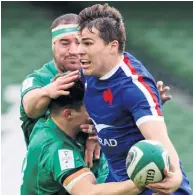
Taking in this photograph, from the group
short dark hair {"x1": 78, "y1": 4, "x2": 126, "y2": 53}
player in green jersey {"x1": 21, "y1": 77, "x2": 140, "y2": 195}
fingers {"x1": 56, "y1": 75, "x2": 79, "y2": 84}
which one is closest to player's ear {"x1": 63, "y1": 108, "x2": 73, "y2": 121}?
player in green jersey {"x1": 21, "y1": 77, "x2": 140, "y2": 195}

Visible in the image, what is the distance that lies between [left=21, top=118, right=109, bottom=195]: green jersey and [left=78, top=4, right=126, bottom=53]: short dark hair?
750mm

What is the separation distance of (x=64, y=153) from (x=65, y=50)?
78 centimetres

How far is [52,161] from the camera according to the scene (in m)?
5.07

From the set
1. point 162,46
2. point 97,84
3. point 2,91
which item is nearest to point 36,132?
point 97,84

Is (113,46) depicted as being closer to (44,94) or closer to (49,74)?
(44,94)

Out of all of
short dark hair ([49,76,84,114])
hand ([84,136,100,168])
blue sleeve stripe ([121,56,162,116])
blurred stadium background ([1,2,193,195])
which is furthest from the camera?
blurred stadium background ([1,2,193,195])

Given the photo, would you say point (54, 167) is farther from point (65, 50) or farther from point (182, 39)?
point (182, 39)

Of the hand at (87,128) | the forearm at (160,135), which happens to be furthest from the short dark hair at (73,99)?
the forearm at (160,135)

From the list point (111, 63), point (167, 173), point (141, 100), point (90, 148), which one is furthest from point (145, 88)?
point (90, 148)

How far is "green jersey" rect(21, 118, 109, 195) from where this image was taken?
5.02 m

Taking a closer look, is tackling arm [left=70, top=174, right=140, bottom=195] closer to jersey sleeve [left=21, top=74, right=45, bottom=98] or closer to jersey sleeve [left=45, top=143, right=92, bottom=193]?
jersey sleeve [left=45, top=143, right=92, bottom=193]

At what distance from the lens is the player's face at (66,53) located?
18.0ft

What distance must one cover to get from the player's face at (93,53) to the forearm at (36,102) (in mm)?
493

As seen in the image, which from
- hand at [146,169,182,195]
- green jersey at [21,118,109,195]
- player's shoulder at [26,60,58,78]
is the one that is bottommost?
hand at [146,169,182,195]
